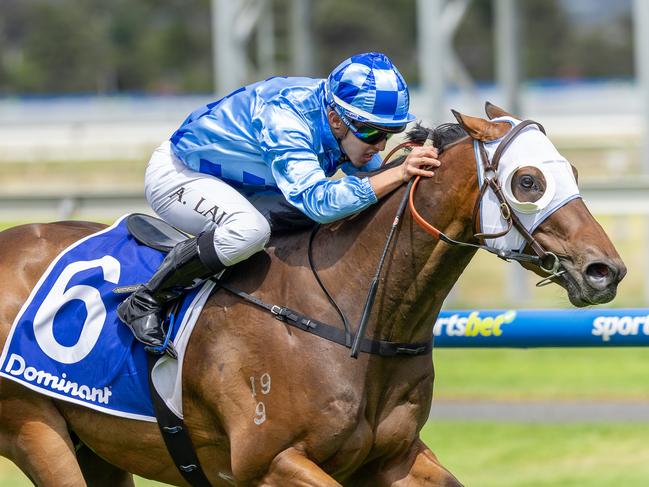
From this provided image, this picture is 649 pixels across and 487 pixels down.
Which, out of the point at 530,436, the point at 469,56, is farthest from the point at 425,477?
the point at 469,56

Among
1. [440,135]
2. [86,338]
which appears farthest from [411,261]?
[86,338]

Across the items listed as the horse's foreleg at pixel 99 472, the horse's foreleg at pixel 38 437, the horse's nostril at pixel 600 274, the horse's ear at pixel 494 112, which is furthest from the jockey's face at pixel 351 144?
the horse's foreleg at pixel 99 472

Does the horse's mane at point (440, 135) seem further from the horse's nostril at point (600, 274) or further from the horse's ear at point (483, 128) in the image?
the horse's nostril at point (600, 274)

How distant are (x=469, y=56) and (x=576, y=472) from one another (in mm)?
54679

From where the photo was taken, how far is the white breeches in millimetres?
4191

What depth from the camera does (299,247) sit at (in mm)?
4324

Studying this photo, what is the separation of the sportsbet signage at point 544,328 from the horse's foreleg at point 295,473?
1460 millimetres

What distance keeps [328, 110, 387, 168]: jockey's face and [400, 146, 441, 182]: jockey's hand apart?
25 centimetres

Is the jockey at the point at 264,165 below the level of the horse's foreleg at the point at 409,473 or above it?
above

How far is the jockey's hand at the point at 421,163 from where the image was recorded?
13.2ft

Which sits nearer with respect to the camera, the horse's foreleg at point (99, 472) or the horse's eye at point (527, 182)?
the horse's eye at point (527, 182)

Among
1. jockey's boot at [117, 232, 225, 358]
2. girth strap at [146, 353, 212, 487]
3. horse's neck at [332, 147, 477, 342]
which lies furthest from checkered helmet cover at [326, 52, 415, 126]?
girth strap at [146, 353, 212, 487]

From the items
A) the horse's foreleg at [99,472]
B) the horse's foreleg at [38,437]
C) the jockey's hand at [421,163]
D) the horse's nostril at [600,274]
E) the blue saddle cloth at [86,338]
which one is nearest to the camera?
the horse's nostril at [600,274]

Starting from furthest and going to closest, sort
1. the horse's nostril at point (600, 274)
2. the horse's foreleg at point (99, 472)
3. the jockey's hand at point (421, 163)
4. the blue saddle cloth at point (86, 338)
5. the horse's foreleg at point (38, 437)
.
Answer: the horse's foreleg at point (99, 472) < the horse's foreleg at point (38, 437) < the blue saddle cloth at point (86, 338) < the jockey's hand at point (421, 163) < the horse's nostril at point (600, 274)
